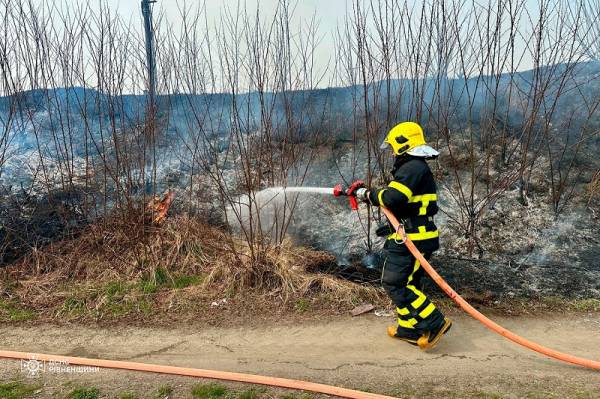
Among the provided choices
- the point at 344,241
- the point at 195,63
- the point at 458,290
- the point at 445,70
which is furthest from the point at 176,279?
the point at 445,70

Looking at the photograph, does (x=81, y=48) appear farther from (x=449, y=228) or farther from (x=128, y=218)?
(x=449, y=228)

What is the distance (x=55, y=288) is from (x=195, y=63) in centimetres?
322

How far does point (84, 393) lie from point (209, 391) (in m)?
0.84

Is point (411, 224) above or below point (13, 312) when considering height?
above

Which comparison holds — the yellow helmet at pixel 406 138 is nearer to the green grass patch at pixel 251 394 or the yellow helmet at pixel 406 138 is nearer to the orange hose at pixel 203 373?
the orange hose at pixel 203 373

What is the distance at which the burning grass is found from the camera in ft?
15.4

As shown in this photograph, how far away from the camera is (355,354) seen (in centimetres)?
363

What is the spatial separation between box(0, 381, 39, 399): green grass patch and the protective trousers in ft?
8.83

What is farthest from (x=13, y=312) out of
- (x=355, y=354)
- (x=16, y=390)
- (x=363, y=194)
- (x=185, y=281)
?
(x=363, y=194)

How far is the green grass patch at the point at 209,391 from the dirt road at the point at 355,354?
0.16 m

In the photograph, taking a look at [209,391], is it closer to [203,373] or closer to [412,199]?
[203,373]

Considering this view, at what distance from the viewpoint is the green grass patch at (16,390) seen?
118 inches

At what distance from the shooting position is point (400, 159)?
11.7 feet

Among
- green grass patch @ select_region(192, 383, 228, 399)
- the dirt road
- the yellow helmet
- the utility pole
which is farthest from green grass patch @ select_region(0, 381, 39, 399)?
the utility pole
